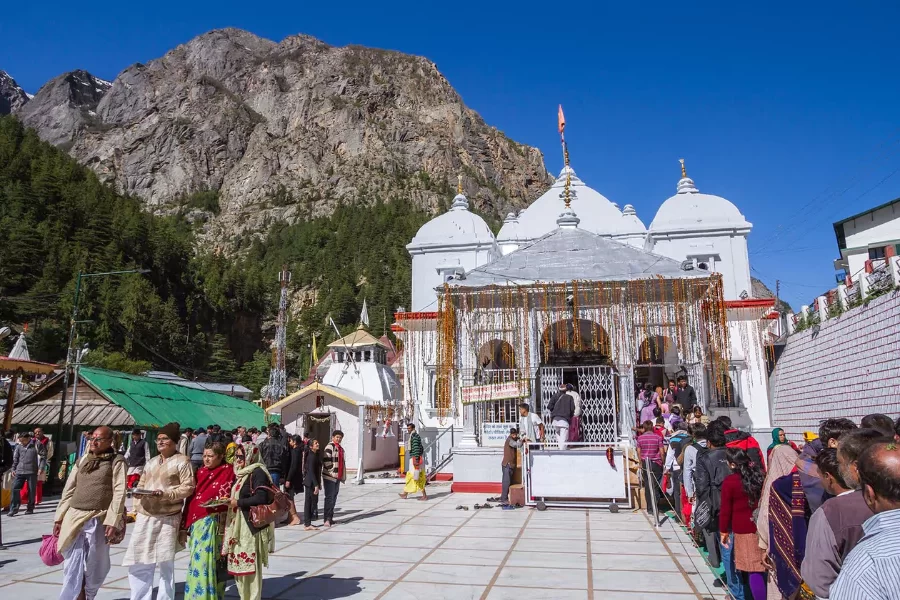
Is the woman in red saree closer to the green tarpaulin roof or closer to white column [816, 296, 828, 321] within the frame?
the green tarpaulin roof

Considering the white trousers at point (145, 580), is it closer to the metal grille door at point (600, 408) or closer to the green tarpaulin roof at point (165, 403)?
the metal grille door at point (600, 408)

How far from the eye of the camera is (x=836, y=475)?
3.26 metres

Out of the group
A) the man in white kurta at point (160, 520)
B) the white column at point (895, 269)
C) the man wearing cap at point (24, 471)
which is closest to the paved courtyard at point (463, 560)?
the man wearing cap at point (24, 471)

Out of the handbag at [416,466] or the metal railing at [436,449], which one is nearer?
the handbag at [416,466]

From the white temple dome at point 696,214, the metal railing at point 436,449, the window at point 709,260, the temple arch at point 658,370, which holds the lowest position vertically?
the metal railing at point 436,449

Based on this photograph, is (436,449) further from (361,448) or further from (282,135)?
(282,135)

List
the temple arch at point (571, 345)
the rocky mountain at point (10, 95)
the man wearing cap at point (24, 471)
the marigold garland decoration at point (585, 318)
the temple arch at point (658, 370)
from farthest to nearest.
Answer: the rocky mountain at point (10, 95), the temple arch at point (658, 370), the temple arch at point (571, 345), the marigold garland decoration at point (585, 318), the man wearing cap at point (24, 471)

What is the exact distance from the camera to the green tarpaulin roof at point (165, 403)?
18875 millimetres

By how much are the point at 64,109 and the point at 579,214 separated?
148m

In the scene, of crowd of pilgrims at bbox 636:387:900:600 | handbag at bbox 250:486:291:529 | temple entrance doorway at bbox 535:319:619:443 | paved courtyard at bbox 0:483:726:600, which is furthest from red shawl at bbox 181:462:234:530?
temple entrance doorway at bbox 535:319:619:443

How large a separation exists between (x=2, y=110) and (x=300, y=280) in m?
107

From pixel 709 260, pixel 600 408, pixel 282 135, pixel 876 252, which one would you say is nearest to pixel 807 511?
pixel 600 408

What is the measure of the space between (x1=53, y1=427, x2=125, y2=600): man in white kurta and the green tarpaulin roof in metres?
14.6

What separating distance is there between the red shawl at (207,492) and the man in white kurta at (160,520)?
64mm
